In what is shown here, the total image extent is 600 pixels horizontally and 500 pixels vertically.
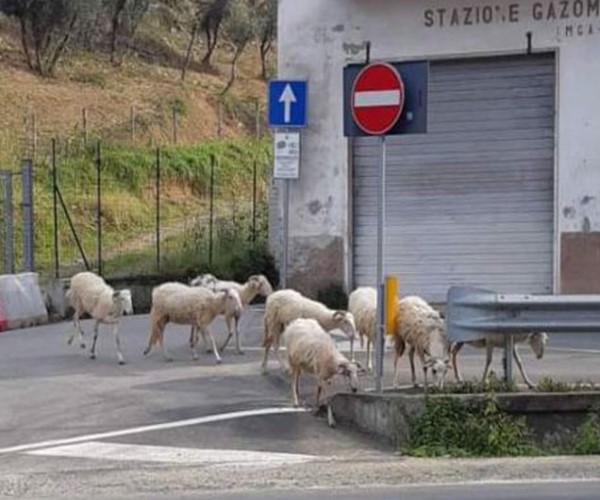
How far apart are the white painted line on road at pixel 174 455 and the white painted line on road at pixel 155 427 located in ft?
0.71

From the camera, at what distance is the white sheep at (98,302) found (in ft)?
58.1

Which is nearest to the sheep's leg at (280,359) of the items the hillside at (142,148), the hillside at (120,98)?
the hillside at (142,148)

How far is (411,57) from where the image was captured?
70.4ft

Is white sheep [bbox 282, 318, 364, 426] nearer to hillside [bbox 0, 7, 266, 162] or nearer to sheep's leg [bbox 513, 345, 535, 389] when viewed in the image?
sheep's leg [bbox 513, 345, 535, 389]

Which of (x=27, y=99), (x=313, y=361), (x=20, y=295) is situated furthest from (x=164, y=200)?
(x=313, y=361)

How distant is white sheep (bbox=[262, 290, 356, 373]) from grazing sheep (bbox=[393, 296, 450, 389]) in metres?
1.21

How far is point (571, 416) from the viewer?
12195 mm

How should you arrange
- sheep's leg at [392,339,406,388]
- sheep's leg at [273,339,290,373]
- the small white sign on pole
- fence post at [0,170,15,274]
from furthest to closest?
fence post at [0,170,15,274] → the small white sign on pole → sheep's leg at [273,339,290,373] → sheep's leg at [392,339,406,388]

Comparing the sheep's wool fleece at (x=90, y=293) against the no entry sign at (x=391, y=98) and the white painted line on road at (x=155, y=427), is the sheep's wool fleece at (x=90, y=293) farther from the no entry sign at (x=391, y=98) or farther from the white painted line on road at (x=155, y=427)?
the no entry sign at (x=391, y=98)

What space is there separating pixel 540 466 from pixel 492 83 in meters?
11.0

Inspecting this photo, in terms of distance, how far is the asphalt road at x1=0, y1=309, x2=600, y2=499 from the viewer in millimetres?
10609

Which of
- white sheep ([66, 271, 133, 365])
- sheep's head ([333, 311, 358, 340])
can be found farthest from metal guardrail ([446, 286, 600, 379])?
white sheep ([66, 271, 133, 365])

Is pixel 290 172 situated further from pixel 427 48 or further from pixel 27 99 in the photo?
pixel 27 99

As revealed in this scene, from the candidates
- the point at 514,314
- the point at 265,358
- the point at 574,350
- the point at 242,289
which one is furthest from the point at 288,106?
the point at 514,314
